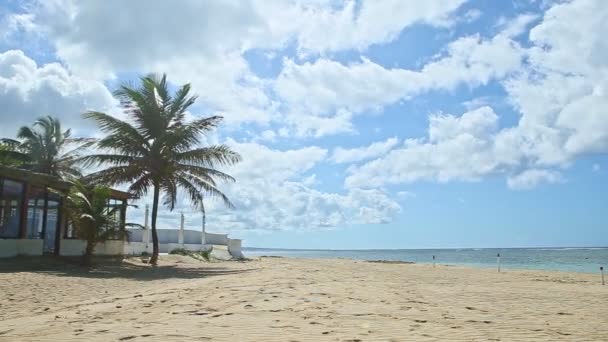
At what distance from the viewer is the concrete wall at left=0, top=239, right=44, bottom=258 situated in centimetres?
1664

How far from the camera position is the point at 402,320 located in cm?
690

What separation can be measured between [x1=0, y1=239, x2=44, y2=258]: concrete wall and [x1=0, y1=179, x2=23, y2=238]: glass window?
12.8 inches

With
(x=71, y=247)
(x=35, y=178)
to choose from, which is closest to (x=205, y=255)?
(x=71, y=247)

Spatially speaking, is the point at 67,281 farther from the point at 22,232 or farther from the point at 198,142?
the point at 198,142

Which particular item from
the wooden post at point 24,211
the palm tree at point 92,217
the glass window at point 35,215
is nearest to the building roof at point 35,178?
the wooden post at point 24,211

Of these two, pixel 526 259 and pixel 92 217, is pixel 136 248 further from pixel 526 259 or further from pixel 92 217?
pixel 526 259

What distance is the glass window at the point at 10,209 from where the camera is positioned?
671 inches

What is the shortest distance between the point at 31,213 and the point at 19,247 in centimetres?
218

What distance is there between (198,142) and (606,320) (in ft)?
54.8

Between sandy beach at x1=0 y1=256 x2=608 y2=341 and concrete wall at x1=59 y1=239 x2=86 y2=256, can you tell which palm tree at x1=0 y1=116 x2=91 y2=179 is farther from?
sandy beach at x1=0 y1=256 x2=608 y2=341

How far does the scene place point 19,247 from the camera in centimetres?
1733

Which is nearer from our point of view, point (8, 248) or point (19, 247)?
point (8, 248)

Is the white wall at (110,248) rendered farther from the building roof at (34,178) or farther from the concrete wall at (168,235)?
the concrete wall at (168,235)

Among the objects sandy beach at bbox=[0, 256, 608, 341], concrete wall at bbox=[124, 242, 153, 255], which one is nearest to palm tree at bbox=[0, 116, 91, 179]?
concrete wall at bbox=[124, 242, 153, 255]
